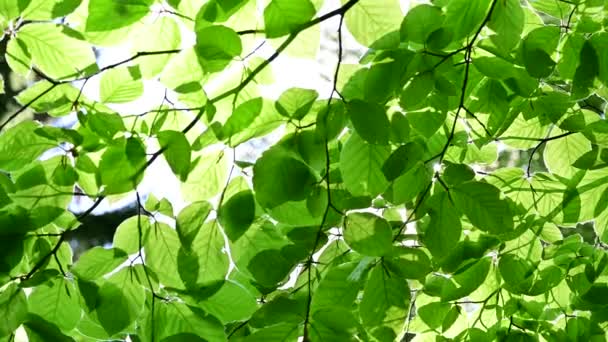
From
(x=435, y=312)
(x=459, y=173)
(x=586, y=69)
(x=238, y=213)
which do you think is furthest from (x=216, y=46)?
(x=435, y=312)

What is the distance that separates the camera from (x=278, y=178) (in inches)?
28.0

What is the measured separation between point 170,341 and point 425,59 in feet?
1.33

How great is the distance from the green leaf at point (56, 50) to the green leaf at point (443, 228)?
0.41 metres

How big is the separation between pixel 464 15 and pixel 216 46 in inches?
10.1

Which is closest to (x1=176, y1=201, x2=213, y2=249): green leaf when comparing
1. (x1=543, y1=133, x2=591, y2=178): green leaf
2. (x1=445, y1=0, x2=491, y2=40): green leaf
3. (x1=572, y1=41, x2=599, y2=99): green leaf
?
(x1=445, y1=0, x2=491, y2=40): green leaf

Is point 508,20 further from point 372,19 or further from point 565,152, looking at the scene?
point 565,152

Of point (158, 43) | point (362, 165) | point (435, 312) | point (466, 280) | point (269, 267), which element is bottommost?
point (435, 312)

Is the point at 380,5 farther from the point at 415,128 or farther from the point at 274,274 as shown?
the point at 274,274

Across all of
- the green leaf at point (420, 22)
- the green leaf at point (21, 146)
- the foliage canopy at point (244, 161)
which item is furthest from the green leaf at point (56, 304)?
the green leaf at point (420, 22)

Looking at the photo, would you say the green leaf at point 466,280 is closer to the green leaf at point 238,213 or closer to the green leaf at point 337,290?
the green leaf at point 337,290

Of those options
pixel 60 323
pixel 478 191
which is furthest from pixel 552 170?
pixel 60 323

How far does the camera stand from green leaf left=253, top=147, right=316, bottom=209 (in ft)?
2.33

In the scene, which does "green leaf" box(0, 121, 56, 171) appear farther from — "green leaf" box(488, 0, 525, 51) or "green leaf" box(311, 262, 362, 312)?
"green leaf" box(488, 0, 525, 51)

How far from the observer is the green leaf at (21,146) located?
0.75m
